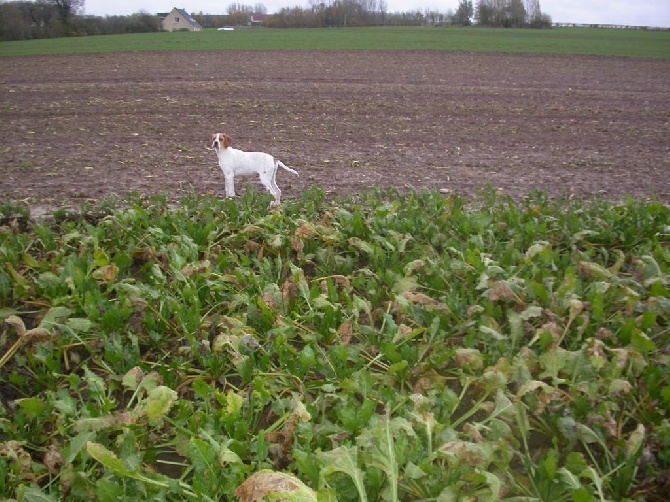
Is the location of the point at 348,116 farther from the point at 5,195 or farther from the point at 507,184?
the point at 5,195

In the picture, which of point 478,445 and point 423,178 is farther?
point 423,178

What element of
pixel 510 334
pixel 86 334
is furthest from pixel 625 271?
pixel 86 334

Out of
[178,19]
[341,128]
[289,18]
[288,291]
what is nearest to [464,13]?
[289,18]

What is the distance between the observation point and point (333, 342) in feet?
12.1

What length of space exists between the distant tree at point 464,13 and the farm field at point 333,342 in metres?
72.6

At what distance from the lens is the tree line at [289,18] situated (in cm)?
5362

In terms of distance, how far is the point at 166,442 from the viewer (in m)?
2.95

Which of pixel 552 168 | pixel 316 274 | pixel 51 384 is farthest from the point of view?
pixel 552 168

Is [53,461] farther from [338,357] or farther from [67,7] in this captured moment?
[67,7]

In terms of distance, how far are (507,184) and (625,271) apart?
131 inches

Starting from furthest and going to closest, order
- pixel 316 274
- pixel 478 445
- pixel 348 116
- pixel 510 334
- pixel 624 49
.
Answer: pixel 624 49
pixel 348 116
pixel 316 274
pixel 510 334
pixel 478 445

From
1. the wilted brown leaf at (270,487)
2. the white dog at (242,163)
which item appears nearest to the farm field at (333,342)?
the wilted brown leaf at (270,487)

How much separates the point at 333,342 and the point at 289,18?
2803 inches

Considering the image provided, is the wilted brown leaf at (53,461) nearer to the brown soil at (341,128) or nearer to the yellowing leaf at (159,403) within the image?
the yellowing leaf at (159,403)
